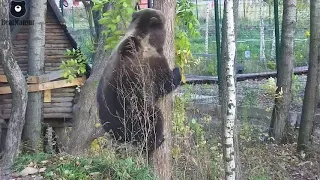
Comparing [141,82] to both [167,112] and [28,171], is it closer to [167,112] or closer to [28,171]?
[167,112]

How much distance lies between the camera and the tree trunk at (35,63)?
8.08 meters

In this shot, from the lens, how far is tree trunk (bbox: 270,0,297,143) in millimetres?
8719

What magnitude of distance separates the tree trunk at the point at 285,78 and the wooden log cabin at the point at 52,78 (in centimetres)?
321

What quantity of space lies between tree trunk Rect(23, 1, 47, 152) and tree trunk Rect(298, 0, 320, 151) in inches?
153

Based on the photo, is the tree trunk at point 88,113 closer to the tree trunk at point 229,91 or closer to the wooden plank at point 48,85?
the wooden plank at point 48,85

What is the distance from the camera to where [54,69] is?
9.30 meters

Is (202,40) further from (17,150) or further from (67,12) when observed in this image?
(17,150)

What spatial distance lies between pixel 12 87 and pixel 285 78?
13.8 feet

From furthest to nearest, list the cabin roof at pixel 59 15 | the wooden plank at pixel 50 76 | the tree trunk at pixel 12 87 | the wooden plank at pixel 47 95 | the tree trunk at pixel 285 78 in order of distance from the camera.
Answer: the cabin roof at pixel 59 15 < the wooden plank at pixel 47 95 < the tree trunk at pixel 285 78 < the wooden plank at pixel 50 76 < the tree trunk at pixel 12 87

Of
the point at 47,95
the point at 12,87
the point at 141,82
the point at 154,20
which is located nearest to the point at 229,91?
the point at 141,82

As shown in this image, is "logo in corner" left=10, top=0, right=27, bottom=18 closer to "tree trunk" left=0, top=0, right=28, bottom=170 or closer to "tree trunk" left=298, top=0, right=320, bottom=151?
"tree trunk" left=0, top=0, right=28, bottom=170

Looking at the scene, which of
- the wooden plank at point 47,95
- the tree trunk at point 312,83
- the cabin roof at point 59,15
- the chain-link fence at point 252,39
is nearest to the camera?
the tree trunk at point 312,83

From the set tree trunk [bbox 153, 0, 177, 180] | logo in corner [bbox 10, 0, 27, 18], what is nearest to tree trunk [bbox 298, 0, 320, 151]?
tree trunk [bbox 153, 0, 177, 180]

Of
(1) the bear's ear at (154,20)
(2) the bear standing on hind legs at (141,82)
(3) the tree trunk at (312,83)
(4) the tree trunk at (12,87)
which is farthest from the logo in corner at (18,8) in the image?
(3) the tree trunk at (312,83)
